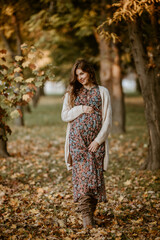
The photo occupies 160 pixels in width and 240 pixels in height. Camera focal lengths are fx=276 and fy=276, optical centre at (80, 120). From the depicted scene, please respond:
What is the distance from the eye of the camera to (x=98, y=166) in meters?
3.57

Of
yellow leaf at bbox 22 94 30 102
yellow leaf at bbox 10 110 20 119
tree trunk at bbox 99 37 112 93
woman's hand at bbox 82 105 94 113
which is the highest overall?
tree trunk at bbox 99 37 112 93

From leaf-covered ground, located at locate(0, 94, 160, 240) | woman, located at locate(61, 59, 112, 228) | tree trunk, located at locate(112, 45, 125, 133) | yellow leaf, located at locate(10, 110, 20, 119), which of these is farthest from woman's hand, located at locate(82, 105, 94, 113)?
tree trunk, located at locate(112, 45, 125, 133)

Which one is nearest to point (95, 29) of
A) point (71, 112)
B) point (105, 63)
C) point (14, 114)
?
point (105, 63)

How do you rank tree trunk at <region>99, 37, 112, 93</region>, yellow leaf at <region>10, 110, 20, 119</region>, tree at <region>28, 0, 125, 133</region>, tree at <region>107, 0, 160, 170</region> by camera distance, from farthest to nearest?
tree trunk at <region>99, 37, 112, 93</region> < tree at <region>28, 0, 125, 133</region> < tree at <region>107, 0, 160, 170</region> < yellow leaf at <region>10, 110, 20, 119</region>

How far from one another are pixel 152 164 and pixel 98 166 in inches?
96.3

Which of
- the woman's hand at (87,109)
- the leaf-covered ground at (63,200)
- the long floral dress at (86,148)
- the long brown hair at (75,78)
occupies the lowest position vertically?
the leaf-covered ground at (63,200)

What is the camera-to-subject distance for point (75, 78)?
356 centimetres

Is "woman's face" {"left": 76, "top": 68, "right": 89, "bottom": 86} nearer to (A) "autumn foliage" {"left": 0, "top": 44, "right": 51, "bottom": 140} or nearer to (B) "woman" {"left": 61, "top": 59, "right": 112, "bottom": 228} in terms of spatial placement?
(B) "woman" {"left": 61, "top": 59, "right": 112, "bottom": 228}

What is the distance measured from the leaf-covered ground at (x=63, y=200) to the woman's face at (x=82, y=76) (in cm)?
190

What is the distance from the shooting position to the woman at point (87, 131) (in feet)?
11.4

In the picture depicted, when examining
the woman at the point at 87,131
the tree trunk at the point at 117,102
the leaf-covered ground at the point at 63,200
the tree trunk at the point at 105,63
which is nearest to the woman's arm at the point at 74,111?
the woman at the point at 87,131

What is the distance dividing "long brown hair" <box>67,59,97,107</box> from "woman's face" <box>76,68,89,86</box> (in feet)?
0.12

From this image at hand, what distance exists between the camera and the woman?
3.46 metres

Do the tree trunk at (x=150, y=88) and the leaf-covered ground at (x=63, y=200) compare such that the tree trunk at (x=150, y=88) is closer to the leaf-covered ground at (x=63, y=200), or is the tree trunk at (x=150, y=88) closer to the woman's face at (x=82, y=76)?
the leaf-covered ground at (x=63, y=200)
